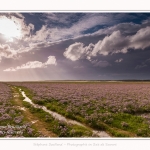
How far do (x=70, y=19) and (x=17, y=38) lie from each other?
5119 mm

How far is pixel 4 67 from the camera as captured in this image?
14.9 m

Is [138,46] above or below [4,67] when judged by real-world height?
above

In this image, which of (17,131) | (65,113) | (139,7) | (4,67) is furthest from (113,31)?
(17,131)

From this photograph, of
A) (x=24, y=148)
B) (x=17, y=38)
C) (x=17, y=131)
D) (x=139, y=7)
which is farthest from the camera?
(x=17, y=38)

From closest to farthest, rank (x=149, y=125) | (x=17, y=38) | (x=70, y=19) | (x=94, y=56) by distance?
(x=149, y=125) < (x=70, y=19) < (x=17, y=38) < (x=94, y=56)

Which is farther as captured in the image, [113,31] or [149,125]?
[113,31]

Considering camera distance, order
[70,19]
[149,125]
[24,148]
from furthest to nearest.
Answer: [70,19] → [149,125] → [24,148]

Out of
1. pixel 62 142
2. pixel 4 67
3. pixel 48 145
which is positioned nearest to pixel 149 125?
pixel 62 142

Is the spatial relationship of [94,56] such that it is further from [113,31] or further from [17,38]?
[17,38]

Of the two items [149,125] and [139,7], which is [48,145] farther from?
[139,7]

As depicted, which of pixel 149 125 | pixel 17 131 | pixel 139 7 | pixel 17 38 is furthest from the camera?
pixel 17 38

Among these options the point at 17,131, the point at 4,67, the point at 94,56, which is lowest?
the point at 17,131

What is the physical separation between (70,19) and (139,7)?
5.43 m

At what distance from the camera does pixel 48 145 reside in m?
9.11
